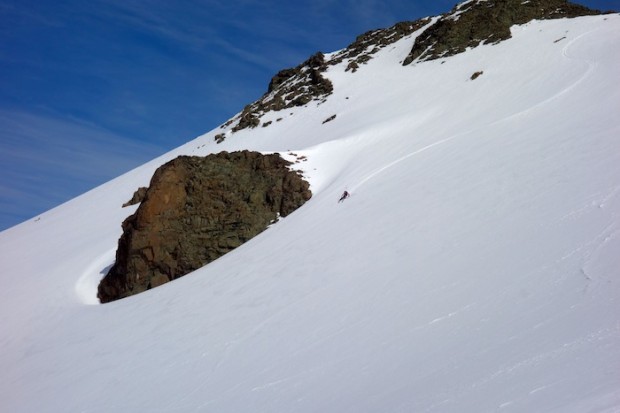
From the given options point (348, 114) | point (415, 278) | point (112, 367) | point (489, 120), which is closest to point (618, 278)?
point (415, 278)

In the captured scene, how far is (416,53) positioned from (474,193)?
1015 inches

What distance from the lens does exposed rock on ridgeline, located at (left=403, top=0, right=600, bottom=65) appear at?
31.6 m

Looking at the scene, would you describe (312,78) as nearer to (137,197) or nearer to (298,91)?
(298,91)

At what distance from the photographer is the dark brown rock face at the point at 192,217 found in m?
16.7

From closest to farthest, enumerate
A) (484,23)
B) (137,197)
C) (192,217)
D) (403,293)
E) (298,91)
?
(403,293)
(192,217)
(137,197)
(484,23)
(298,91)

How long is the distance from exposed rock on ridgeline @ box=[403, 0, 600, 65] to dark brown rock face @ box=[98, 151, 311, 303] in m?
19.0

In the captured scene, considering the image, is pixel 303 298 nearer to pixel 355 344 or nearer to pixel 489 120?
pixel 355 344

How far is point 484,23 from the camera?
108 ft

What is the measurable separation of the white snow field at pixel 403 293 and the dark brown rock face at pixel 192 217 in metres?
1.23

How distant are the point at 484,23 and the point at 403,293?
30.4 m

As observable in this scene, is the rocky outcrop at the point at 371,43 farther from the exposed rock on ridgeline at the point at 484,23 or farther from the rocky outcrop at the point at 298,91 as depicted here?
the exposed rock on ridgeline at the point at 484,23

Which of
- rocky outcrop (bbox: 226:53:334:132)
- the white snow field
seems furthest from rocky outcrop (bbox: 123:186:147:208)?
rocky outcrop (bbox: 226:53:334:132)

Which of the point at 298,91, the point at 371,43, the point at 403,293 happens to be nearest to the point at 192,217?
the point at 403,293

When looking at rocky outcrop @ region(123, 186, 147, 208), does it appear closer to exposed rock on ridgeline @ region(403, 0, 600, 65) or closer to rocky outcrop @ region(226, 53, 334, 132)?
rocky outcrop @ region(226, 53, 334, 132)
